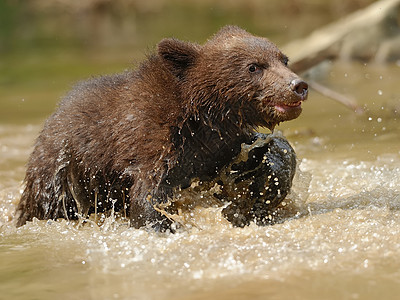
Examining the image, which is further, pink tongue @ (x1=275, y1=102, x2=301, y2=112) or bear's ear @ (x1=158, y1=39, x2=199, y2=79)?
bear's ear @ (x1=158, y1=39, x2=199, y2=79)

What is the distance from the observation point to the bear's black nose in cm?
528

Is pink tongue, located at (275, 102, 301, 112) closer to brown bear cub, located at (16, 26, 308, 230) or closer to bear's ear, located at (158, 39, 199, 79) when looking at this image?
brown bear cub, located at (16, 26, 308, 230)

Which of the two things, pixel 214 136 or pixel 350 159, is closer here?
pixel 214 136

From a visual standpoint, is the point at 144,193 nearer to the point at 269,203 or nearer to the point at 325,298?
the point at 269,203

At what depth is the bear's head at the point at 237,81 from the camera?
536 cm

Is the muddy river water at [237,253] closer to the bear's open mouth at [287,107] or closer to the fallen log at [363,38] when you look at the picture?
the bear's open mouth at [287,107]

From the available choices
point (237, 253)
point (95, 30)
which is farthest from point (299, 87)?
point (95, 30)

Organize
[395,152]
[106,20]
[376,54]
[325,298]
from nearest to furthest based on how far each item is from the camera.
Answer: [325,298], [395,152], [376,54], [106,20]

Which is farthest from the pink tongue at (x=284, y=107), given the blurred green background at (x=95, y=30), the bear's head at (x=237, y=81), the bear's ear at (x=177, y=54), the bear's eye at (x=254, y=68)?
the blurred green background at (x=95, y=30)

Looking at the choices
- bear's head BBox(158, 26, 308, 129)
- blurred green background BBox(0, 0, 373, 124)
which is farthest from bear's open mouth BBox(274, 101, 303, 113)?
blurred green background BBox(0, 0, 373, 124)

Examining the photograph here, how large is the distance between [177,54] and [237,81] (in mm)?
537

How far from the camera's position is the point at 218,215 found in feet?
18.2

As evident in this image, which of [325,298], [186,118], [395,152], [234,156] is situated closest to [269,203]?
[234,156]

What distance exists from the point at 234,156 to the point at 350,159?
2685mm
